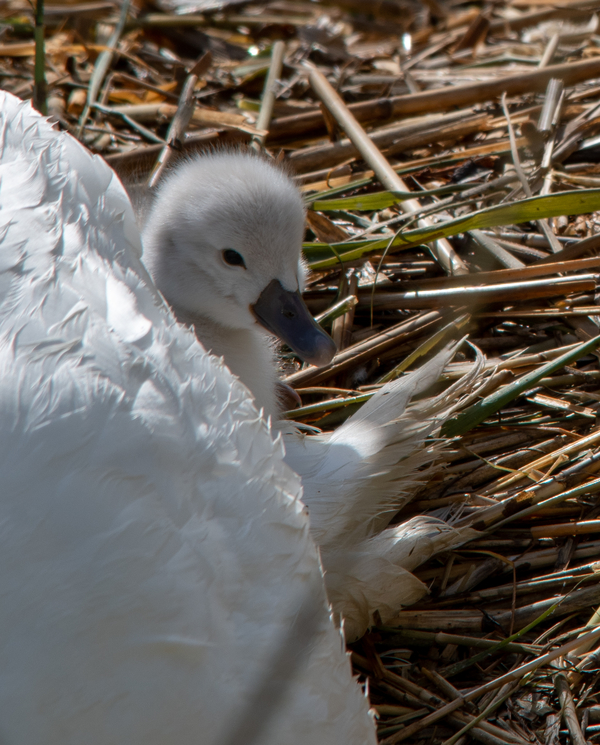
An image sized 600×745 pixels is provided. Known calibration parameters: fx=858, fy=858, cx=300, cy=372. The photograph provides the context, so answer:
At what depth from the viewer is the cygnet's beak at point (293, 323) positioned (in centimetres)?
160

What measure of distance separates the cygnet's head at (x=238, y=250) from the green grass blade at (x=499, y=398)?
0.90 ft

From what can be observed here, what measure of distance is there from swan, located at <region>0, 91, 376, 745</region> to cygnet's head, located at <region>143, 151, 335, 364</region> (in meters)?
0.52

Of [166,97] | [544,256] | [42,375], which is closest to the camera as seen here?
[42,375]

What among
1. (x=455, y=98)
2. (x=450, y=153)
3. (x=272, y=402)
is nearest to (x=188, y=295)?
Result: (x=272, y=402)

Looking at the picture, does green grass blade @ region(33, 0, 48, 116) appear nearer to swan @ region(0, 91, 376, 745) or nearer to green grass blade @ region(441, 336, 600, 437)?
swan @ region(0, 91, 376, 745)

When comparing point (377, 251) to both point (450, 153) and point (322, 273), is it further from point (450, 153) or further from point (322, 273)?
point (450, 153)

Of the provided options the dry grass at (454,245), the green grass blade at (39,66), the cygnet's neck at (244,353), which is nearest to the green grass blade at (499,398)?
the dry grass at (454,245)

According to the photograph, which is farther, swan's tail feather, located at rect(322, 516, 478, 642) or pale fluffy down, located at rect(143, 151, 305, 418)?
pale fluffy down, located at rect(143, 151, 305, 418)

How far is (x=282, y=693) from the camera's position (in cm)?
92

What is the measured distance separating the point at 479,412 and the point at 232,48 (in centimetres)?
200

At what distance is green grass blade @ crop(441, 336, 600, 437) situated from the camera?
160cm

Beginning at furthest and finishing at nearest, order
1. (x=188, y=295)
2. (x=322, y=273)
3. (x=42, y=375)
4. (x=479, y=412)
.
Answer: (x=322, y=273) → (x=188, y=295) → (x=479, y=412) → (x=42, y=375)

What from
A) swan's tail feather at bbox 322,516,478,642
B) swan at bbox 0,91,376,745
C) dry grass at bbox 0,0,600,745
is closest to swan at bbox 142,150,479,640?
swan's tail feather at bbox 322,516,478,642

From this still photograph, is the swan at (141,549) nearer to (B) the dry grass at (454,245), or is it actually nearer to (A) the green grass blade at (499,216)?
(B) the dry grass at (454,245)
